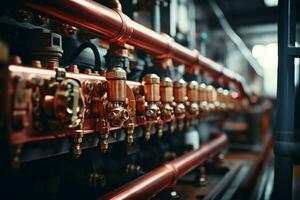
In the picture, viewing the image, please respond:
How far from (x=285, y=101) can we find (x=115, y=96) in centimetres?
71

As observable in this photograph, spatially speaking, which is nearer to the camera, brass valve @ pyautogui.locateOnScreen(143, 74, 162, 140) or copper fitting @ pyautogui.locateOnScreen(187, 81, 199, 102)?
brass valve @ pyautogui.locateOnScreen(143, 74, 162, 140)

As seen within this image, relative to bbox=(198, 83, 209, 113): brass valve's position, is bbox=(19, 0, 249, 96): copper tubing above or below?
above

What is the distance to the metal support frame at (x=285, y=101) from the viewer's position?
3.97 feet

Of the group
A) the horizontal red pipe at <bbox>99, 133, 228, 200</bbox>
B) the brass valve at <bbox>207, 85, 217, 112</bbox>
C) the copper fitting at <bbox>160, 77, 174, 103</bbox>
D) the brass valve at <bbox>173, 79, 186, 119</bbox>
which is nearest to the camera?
the horizontal red pipe at <bbox>99, 133, 228, 200</bbox>

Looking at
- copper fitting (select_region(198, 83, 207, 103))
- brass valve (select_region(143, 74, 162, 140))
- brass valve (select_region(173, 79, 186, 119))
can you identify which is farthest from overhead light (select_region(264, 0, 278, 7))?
brass valve (select_region(143, 74, 162, 140))

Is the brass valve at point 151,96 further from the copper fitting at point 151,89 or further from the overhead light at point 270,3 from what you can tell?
the overhead light at point 270,3

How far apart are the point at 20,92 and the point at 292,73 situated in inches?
39.6

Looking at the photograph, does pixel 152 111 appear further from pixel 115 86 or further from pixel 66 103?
pixel 66 103

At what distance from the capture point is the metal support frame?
1.21 metres

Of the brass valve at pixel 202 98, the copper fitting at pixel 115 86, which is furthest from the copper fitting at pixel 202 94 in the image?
the copper fitting at pixel 115 86

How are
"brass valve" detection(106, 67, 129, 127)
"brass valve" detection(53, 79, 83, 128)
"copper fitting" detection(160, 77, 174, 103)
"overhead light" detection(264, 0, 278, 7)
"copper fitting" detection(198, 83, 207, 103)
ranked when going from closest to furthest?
"brass valve" detection(53, 79, 83, 128) → "brass valve" detection(106, 67, 129, 127) → "copper fitting" detection(160, 77, 174, 103) → "copper fitting" detection(198, 83, 207, 103) → "overhead light" detection(264, 0, 278, 7)

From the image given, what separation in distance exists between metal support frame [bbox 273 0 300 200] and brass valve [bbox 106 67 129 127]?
68cm

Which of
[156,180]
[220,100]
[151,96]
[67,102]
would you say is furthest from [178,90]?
[220,100]

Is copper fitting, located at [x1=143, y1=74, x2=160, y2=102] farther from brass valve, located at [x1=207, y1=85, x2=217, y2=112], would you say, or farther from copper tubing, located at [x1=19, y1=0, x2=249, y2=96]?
brass valve, located at [x1=207, y1=85, x2=217, y2=112]
